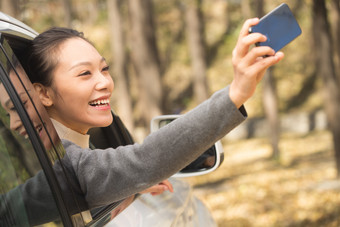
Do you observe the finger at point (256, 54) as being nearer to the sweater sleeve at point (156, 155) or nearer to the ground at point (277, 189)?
the sweater sleeve at point (156, 155)

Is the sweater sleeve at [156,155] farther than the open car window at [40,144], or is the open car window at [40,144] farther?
the open car window at [40,144]

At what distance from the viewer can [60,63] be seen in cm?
181

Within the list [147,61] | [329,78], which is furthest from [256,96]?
[329,78]

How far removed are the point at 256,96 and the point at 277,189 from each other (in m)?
15.3

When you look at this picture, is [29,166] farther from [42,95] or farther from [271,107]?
[271,107]

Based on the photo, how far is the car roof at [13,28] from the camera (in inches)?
74.7

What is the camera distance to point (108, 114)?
6.14 feet

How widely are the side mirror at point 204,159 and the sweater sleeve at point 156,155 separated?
2.84 feet

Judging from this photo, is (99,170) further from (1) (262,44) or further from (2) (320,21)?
(2) (320,21)

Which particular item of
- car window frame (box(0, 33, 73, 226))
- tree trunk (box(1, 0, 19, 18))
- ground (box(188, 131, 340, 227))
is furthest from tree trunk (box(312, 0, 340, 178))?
car window frame (box(0, 33, 73, 226))

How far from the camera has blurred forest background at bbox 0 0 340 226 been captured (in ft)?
28.9

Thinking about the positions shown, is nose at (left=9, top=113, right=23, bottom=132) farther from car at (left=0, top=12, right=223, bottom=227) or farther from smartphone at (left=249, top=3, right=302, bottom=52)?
smartphone at (left=249, top=3, right=302, bottom=52)

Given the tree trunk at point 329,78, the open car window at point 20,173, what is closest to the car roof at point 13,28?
the open car window at point 20,173

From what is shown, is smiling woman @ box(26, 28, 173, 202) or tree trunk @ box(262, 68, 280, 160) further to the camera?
tree trunk @ box(262, 68, 280, 160)
